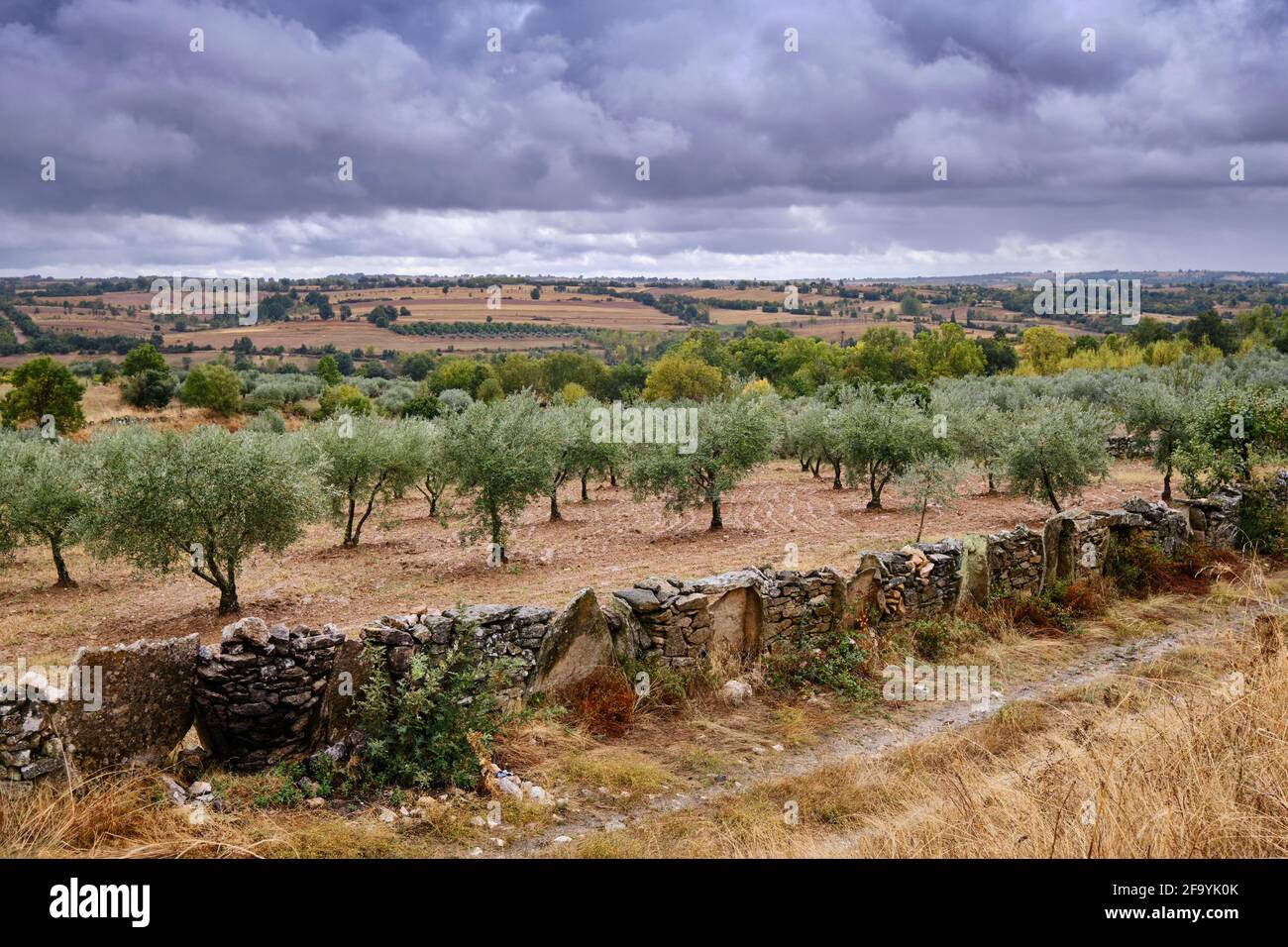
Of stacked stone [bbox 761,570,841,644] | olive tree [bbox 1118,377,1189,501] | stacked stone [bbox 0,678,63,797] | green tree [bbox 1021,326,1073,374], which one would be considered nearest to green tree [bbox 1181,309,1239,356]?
green tree [bbox 1021,326,1073,374]

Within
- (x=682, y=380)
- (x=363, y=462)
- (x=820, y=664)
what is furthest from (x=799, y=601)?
(x=682, y=380)

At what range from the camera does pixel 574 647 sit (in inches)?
356

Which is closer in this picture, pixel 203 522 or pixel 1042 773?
pixel 1042 773

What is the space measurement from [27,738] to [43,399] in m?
59.8

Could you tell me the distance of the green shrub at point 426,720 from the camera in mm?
7000

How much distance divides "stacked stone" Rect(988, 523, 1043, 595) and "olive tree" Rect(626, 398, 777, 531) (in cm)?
1870

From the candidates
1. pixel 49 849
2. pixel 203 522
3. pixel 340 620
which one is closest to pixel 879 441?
pixel 340 620

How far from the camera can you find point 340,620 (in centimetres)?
1962

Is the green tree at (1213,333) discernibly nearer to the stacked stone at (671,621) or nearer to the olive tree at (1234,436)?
the olive tree at (1234,436)

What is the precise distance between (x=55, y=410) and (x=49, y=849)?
60433 mm

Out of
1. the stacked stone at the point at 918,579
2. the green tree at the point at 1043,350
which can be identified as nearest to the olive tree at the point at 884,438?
the stacked stone at the point at 918,579

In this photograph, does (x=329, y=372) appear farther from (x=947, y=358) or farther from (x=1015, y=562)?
(x=1015, y=562)

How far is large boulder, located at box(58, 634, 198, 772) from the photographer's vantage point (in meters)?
6.22
